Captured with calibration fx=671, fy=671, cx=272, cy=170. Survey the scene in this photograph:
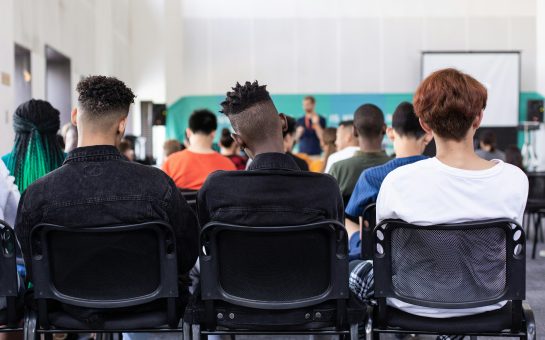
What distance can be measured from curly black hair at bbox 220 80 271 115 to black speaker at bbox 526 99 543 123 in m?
11.2

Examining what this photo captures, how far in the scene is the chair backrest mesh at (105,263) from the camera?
1824mm

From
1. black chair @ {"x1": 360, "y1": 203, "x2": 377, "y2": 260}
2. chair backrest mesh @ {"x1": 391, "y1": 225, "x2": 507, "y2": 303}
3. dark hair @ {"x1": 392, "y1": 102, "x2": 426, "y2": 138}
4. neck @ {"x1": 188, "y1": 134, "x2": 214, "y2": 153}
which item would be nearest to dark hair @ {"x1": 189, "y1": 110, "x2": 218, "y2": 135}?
neck @ {"x1": 188, "y1": 134, "x2": 214, "y2": 153}

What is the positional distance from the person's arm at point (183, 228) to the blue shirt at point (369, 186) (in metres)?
0.76

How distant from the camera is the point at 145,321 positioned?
1.93 m

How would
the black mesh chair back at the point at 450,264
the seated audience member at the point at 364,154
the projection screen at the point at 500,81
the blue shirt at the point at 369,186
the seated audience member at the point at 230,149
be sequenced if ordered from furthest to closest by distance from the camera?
1. the projection screen at the point at 500,81
2. the seated audience member at the point at 230,149
3. the seated audience member at the point at 364,154
4. the blue shirt at the point at 369,186
5. the black mesh chair back at the point at 450,264

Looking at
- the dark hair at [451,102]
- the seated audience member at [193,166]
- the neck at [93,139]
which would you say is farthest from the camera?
the seated audience member at [193,166]

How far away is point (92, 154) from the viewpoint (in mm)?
1957

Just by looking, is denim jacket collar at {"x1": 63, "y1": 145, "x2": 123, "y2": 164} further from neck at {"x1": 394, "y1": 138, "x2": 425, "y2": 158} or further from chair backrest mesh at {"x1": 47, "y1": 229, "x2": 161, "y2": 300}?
neck at {"x1": 394, "y1": 138, "x2": 425, "y2": 158}

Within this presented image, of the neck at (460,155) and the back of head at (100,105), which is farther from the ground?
the back of head at (100,105)

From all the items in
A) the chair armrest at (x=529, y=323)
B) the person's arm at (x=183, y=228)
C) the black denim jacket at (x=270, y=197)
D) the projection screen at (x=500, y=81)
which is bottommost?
the chair armrest at (x=529, y=323)

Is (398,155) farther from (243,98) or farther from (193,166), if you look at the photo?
(193,166)

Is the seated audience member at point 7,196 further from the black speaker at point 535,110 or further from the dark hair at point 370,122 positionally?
the black speaker at point 535,110

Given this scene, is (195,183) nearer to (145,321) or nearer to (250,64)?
(145,321)

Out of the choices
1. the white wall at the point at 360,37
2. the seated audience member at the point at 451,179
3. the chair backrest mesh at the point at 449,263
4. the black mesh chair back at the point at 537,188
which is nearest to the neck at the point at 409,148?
the seated audience member at the point at 451,179
